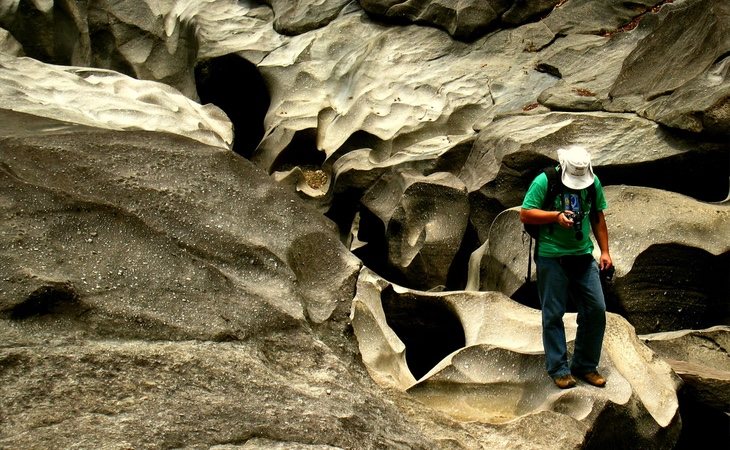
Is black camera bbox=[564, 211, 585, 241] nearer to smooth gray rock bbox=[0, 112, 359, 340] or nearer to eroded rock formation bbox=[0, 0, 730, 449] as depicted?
eroded rock formation bbox=[0, 0, 730, 449]

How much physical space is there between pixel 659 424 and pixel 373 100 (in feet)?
26.9

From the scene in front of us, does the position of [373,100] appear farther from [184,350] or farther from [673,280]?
[184,350]

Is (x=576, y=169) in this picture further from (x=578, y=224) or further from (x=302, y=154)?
(x=302, y=154)

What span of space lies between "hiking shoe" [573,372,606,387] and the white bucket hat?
145cm

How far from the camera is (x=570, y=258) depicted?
24.3ft

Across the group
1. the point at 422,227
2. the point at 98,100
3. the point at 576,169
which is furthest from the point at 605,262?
the point at 98,100

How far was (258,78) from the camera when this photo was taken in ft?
55.2

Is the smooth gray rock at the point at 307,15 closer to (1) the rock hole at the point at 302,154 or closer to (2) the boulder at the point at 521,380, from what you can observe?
(1) the rock hole at the point at 302,154

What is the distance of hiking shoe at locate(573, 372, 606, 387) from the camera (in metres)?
7.59

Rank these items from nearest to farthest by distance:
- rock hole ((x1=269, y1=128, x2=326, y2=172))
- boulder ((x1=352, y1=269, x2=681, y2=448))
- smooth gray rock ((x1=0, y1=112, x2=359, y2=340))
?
smooth gray rock ((x1=0, y1=112, x2=359, y2=340))
boulder ((x1=352, y1=269, x2=681, y2=448))
rock hole ((x1=269, y1=128, x2=326, y2=172))

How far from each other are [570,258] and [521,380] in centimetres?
114

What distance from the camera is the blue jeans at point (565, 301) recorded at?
7.42 m

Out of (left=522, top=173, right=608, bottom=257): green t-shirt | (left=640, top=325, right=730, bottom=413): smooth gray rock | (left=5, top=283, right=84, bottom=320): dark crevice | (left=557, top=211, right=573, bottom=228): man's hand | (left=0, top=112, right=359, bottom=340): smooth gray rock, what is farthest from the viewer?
(left=640, top=325, right=730, bottom=413): smooth gray rock

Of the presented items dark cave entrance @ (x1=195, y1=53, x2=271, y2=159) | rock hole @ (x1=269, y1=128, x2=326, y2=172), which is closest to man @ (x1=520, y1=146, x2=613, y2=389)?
rock hole @ (x1=269, y1=128, x2=326, y2=172)
